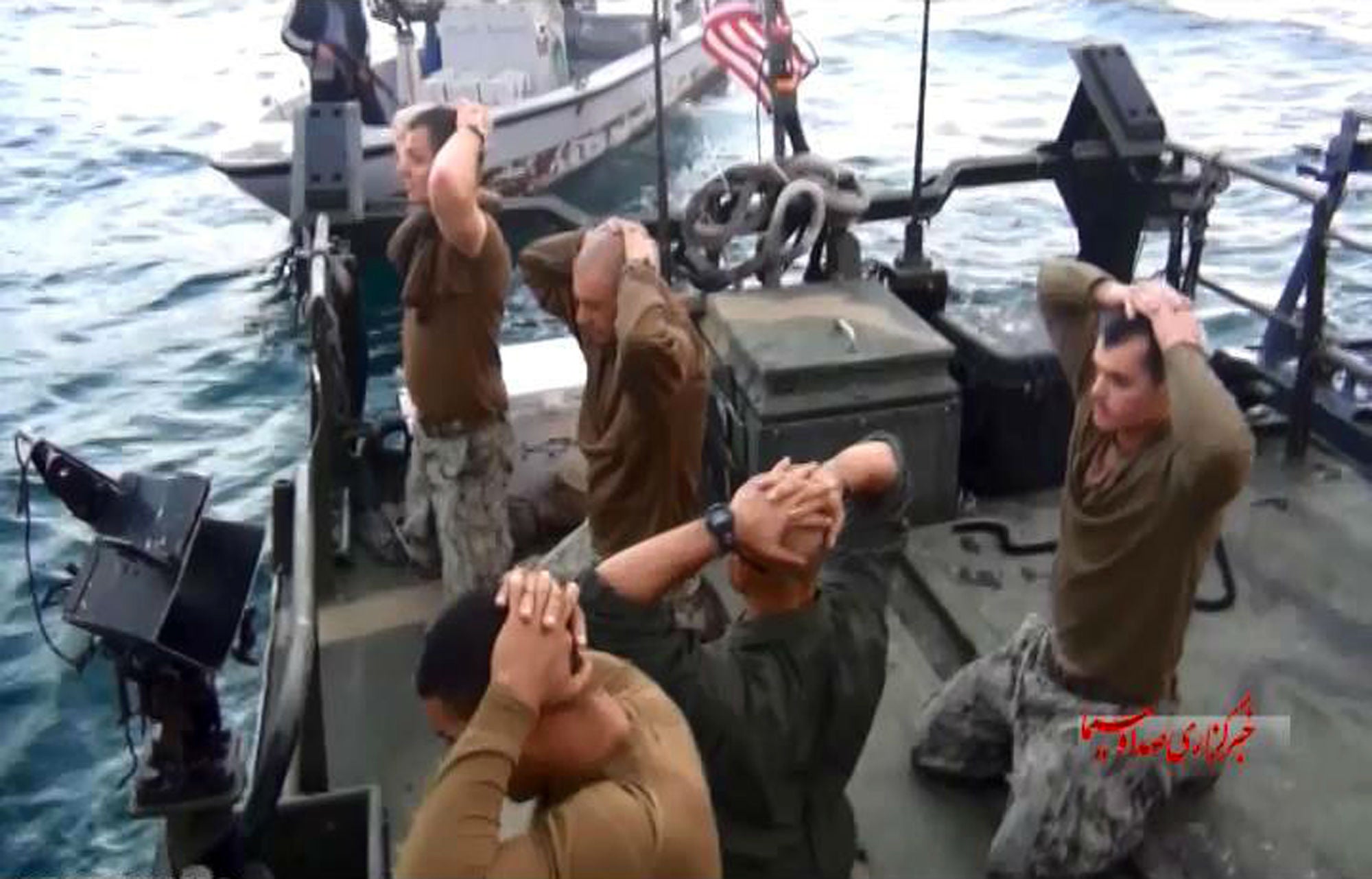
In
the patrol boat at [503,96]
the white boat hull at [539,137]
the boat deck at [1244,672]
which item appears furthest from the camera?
the patrol boat at [503,96]

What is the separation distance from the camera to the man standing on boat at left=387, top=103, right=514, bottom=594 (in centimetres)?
557

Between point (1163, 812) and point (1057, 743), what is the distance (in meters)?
0.58

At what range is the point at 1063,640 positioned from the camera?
4570 mm

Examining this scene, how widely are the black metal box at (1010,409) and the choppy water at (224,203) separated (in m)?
3.96

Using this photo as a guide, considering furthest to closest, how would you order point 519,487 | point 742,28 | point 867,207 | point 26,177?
point 26,177 < point 742,28 < point 867,207 < point 519,487

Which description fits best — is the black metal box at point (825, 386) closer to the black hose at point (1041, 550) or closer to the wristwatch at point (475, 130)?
the black hose at point (1041, 550)

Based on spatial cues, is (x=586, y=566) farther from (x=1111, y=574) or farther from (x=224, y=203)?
(x=224, y=203)

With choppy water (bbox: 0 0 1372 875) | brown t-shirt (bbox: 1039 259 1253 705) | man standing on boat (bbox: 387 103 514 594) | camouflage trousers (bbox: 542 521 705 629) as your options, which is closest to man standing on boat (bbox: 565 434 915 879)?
brown t-shirt (bbox: 1039 259 1253 705)

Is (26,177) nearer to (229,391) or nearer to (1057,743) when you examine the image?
(229,391)

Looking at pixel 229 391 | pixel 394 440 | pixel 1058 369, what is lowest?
pixel 229 391

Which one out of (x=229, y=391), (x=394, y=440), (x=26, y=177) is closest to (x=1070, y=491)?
(x=394, y=440)

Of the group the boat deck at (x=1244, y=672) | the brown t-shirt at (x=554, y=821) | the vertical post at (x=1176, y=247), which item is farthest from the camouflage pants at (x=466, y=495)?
the vertical post at (x=1176, y=247)

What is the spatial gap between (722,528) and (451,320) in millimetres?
2624

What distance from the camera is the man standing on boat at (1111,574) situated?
4105 mm
